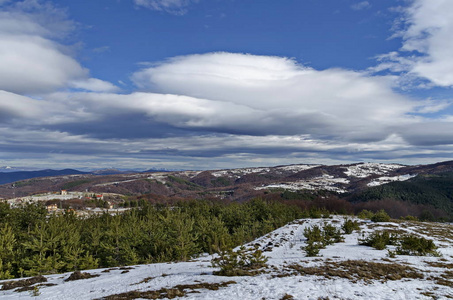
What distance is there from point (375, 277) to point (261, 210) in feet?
145

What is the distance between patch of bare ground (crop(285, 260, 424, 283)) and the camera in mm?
11922

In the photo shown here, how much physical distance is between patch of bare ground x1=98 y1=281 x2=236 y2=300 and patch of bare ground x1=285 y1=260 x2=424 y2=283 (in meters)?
4.06

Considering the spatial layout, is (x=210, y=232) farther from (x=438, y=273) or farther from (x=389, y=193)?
(x=389, y=193)

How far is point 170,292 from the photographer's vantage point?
982 cm

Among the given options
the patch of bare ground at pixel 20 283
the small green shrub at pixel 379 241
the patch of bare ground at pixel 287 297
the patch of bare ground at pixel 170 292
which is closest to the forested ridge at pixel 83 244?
the patch of bare ground at pixel 170 292

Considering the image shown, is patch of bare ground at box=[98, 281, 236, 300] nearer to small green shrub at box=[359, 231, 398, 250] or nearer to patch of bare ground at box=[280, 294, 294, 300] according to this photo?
patch of bare ground at box=[280, 294, 294, 300]

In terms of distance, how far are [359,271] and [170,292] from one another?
30.4 ft

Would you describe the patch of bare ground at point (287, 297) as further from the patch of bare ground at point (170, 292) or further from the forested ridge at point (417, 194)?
the forested ridge at point (417, 194)

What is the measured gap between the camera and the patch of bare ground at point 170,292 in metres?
9.73

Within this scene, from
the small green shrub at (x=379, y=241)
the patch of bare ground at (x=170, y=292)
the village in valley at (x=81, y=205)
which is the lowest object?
the village in valley at (x=81, y=205)

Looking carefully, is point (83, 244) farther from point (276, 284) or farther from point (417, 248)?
point (417, 248)

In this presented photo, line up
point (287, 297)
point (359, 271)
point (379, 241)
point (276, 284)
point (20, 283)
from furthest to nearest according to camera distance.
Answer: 1. point (379, 241)
2. point (20, 283)
3. point (359, 271)
4. point (276, 284)
5. point (287, 297)

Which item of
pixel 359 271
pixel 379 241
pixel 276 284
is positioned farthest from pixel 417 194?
pixel 276 284

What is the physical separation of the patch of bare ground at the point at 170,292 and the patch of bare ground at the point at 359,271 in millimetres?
4060
